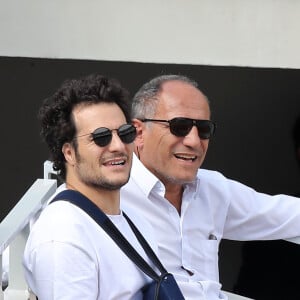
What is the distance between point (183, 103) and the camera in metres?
2.24

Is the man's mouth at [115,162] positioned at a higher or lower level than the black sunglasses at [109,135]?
lower

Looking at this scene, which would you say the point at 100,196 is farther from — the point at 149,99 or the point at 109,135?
Result: the point at 149,99

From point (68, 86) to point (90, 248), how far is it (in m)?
0.41

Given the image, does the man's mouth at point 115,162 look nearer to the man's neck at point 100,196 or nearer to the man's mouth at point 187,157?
the man's neck at point 100,196

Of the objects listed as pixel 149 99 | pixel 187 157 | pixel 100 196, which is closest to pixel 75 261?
pixel 100 196

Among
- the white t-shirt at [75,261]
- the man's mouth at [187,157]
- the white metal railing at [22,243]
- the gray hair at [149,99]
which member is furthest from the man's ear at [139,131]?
the white t-shirt at [75,261]

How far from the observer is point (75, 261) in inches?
63.4

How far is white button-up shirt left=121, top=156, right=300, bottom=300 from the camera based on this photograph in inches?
87.1

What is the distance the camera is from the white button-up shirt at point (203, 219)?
7.26 ft

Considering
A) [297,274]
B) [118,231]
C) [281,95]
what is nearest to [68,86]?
[118,231]

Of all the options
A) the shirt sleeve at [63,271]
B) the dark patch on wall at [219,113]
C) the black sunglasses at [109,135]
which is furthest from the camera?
the dark patch on wall at [219,113]

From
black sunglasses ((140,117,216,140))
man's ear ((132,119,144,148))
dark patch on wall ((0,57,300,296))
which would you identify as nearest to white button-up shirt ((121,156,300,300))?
man's ear ((132,119,144,148))

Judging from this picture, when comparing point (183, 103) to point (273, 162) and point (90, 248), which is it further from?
point (273, 162)

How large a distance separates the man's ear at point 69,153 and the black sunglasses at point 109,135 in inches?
2.9
